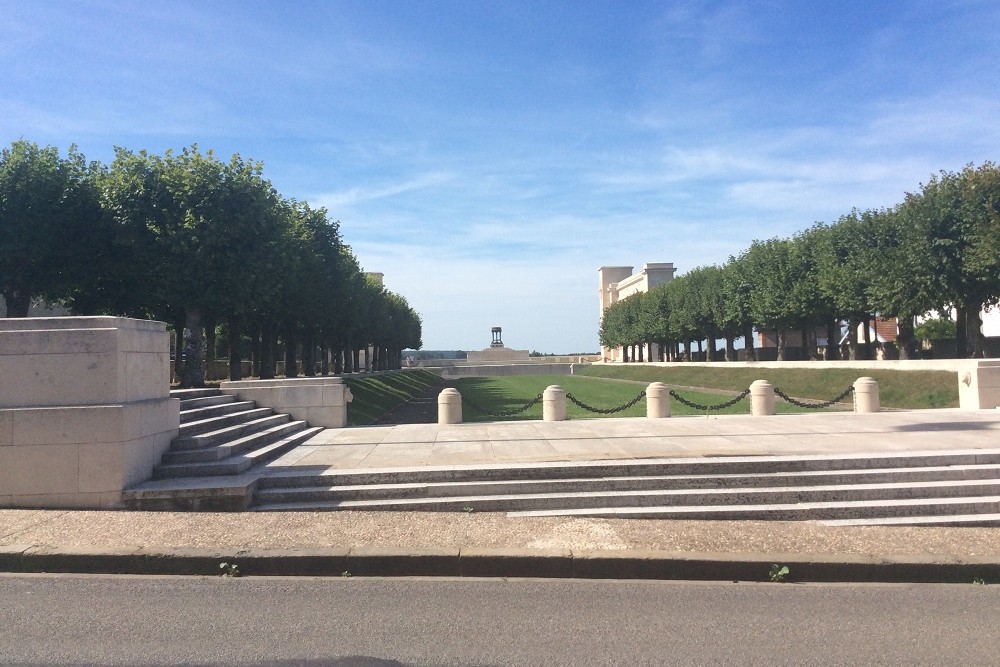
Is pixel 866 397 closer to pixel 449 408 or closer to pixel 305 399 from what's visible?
pixel 449 408

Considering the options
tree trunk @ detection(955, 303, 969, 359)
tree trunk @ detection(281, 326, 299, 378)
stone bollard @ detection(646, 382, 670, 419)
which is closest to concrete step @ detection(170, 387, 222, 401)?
stone bollard @ detection(646, 382, 670, 419)

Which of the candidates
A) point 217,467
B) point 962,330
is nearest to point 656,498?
point 217,467

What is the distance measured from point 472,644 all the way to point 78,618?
335cm

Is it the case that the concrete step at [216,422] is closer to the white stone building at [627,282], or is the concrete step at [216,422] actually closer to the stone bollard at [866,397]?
the stone bollard at [866,397]

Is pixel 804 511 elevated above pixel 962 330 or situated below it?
below

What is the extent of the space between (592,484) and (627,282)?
11709 cm

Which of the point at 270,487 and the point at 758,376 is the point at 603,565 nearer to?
the point at 270,487

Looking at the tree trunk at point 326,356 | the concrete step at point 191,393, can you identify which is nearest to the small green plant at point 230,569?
the concrete step at point 191,393

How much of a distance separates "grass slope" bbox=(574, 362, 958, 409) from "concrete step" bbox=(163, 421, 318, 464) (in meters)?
25.8

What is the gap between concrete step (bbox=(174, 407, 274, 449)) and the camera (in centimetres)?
1181

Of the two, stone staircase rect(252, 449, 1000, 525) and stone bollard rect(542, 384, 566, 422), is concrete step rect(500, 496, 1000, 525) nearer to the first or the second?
stone staircase rect(252, 449, 1000, 525)

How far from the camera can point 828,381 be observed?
39375 mm

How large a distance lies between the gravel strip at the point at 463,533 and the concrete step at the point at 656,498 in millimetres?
444

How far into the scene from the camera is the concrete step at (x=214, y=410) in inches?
528
